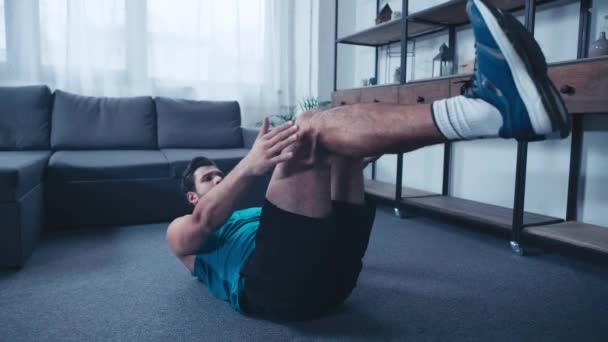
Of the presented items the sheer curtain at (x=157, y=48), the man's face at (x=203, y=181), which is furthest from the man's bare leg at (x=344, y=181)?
the sheer curtain at (x=157, y=48)

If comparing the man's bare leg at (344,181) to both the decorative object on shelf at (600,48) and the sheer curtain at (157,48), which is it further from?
the sheer curtain at (157,48)

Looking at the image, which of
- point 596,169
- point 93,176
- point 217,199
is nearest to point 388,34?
point 596,169

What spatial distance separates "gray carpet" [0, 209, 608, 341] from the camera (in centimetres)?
123

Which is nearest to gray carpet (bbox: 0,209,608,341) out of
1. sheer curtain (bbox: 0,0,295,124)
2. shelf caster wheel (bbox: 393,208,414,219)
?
shelf caster wheel (bbox: 393,208,414,219)

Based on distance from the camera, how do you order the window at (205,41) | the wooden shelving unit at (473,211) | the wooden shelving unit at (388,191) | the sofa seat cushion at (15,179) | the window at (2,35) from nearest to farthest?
the sofa seat cushion at (15,179), the wooden shelving unit at (473,211), the wooden shelving unit at (388,191), the window at (2,35), the window at (205,41)

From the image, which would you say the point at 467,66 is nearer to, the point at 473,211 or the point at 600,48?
the point at 600,48

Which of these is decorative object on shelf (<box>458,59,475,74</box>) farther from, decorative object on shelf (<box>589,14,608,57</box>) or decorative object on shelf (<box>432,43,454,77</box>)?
decorative object on shelf (<box>589,14,608,57</box>)

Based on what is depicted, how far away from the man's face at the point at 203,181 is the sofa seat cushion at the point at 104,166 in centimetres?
95

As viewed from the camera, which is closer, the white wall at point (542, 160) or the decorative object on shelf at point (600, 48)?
the decorative object on shelf at point (600, 48)

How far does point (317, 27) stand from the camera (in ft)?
13.0

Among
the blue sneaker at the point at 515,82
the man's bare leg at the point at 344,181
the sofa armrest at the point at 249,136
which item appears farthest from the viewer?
the sofa armrest at the point at 249,136

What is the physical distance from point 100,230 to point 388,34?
93.0 inches

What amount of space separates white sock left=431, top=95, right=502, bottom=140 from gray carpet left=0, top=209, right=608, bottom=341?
649 millimetres

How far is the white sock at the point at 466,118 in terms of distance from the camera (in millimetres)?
856
